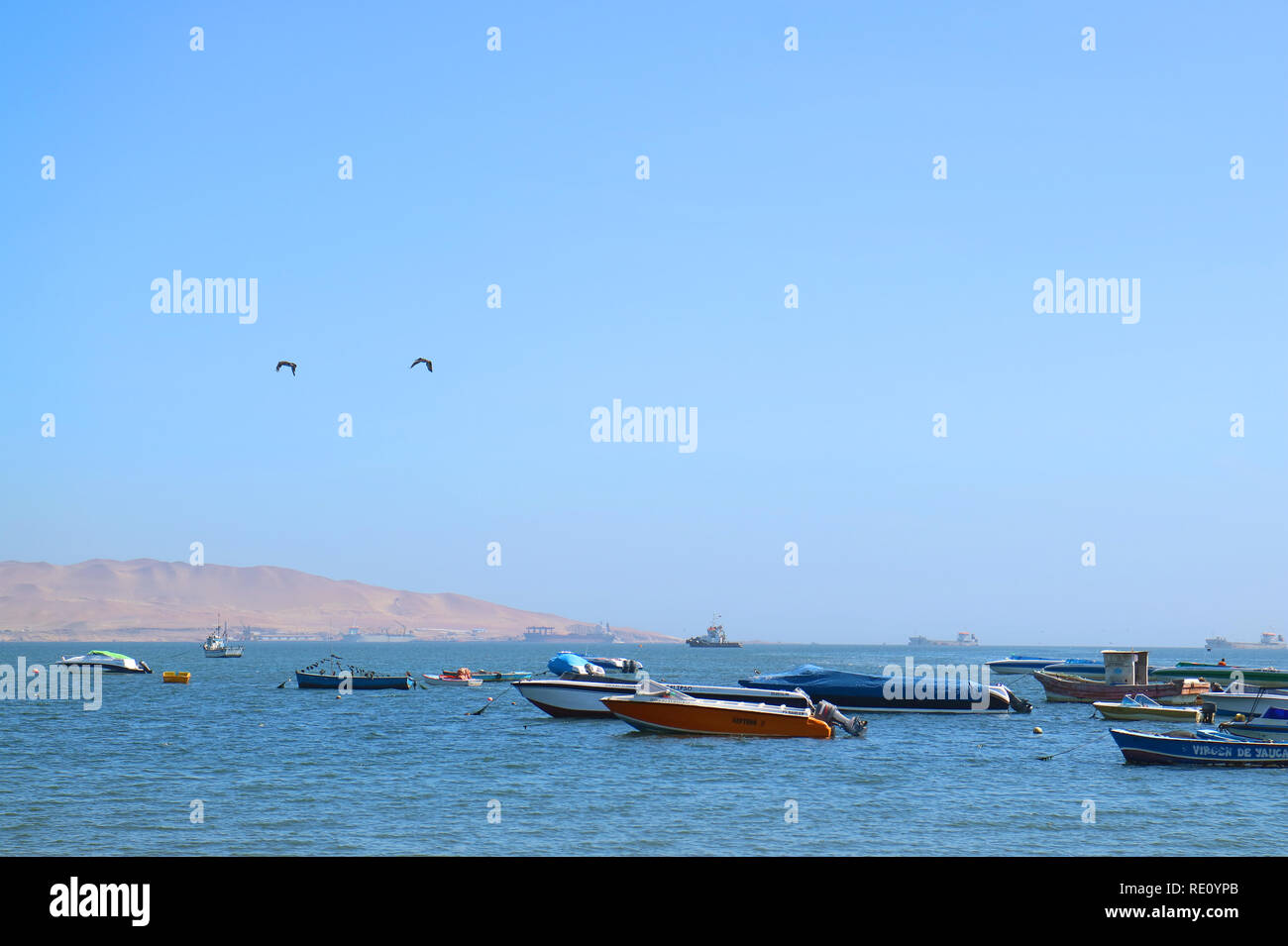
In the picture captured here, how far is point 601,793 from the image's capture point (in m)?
42.1

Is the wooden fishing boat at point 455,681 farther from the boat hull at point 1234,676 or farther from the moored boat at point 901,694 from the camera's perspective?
the boat hull at point 1234,676

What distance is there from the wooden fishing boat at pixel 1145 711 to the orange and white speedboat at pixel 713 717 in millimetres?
18508

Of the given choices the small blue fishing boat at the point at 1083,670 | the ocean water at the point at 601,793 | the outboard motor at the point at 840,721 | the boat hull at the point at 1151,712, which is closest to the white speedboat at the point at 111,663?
the ocean water at the point at 601,793

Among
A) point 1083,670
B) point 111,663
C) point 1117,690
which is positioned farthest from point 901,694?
point 111,663

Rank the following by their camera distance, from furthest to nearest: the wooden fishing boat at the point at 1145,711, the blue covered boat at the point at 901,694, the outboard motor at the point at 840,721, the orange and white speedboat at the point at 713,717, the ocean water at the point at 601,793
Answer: the blue covered boat at the point at 901,694
the wooden fishing boat at the point at 1145,711
the outboard motor at the point at 840,721
the orange and white speedboat at the point at 713,717
the ocean water at the point at 601,793

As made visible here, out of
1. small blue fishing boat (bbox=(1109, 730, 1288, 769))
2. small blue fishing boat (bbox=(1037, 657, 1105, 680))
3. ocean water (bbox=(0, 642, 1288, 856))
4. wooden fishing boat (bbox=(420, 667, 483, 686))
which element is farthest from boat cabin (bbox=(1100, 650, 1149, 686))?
wooden fishing boat (bbox=(420, 667, 483, 686))

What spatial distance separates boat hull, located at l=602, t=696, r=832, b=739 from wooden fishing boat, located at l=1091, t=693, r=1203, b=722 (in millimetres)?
20497

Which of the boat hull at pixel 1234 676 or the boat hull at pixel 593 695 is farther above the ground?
the boat hull at pixel 593 695

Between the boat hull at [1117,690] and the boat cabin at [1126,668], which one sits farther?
the boat cabin at [1126,668]

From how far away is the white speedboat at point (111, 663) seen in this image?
180125mm

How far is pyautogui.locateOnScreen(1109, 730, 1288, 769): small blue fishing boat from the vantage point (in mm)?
48750

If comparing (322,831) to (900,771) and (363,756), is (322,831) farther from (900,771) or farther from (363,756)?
(900,771)
